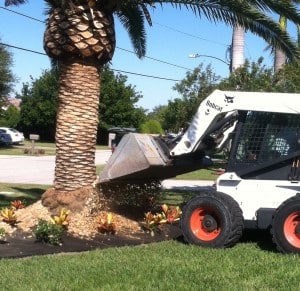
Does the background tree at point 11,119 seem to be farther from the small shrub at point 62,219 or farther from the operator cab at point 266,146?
the operator cab at point 266,146

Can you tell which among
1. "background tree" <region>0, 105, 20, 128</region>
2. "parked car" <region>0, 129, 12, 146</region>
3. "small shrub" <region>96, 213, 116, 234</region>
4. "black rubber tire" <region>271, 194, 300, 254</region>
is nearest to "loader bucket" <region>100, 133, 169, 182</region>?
"small shrub" <region>96, 213, 116, 234</region>

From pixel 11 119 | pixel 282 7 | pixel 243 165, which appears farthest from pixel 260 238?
pixel 11 119

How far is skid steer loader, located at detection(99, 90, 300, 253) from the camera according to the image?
25.7 feet

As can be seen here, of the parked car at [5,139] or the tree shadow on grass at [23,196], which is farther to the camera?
the parked car at [5,139]

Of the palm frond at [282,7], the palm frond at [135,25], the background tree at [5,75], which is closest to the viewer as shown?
the palm frond at [282,7]

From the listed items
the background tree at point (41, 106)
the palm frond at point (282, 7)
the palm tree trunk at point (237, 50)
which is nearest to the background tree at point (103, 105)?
the background tree at point (41, 106)

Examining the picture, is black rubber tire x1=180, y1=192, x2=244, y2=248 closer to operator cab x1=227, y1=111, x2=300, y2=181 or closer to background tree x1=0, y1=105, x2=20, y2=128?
operator cab x1=227, y1=111, x2=300, y2=181

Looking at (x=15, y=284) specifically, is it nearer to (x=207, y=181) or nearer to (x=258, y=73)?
(x=207, y=181)

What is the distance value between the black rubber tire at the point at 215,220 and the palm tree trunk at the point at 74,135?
1.89 metres

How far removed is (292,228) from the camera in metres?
7.44

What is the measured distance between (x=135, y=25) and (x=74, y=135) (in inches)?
160

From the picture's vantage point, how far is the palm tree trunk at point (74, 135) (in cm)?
943

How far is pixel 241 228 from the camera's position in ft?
26.0

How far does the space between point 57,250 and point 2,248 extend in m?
0.70
